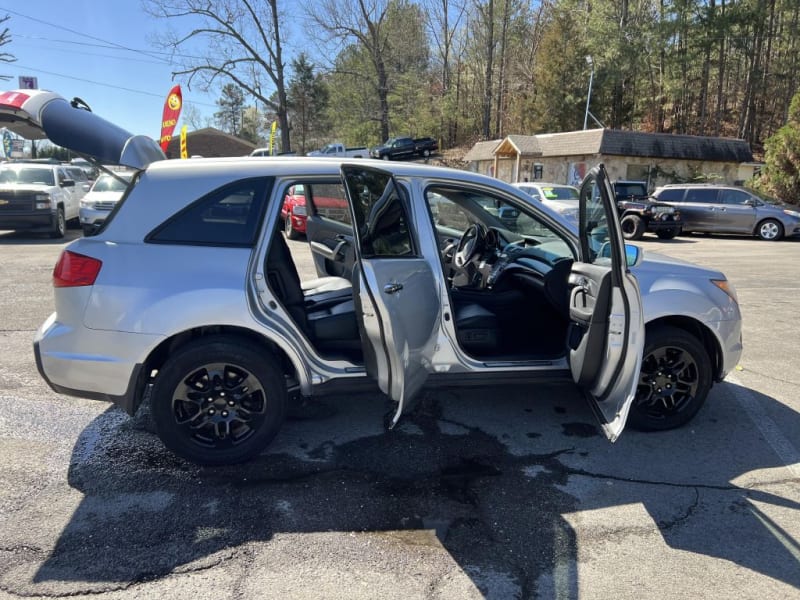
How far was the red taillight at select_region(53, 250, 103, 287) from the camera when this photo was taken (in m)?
3.07

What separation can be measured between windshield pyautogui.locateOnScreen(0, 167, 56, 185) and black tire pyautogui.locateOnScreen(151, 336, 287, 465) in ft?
45.4

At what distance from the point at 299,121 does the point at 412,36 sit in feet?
53.7

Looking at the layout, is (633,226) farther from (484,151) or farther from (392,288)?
(484,151)

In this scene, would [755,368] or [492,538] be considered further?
[755,368]

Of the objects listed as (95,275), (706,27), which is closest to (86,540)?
(95,275)

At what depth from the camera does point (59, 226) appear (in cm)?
1417

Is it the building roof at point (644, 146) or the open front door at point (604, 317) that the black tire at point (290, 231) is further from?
the building roof at point (644, 146)

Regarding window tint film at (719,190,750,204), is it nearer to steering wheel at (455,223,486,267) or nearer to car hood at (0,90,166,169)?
steering wheel at (455,223,486,267)

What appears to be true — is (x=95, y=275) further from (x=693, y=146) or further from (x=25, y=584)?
(x=693, y=146)

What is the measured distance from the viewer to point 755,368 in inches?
206

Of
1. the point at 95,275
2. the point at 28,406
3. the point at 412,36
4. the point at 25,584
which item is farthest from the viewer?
the point at 412,36

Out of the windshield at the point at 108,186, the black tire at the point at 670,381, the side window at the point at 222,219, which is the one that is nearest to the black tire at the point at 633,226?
the windshield at the point at 108,186

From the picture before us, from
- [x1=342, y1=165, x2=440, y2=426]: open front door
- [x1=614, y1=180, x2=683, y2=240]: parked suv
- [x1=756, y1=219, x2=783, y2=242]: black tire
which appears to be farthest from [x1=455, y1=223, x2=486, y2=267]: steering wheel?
[x1=756, y1=219, x2=783, y2=242]: black tire

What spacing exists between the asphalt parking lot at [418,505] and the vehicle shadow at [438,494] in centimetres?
1
